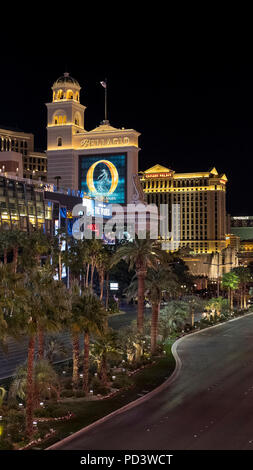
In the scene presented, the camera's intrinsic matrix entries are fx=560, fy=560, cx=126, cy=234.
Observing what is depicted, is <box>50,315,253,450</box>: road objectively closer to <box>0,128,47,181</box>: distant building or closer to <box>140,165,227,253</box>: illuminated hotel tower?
<box>140,165,227,253</box>: illuminated hotel tower

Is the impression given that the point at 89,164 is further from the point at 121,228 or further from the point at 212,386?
the point at 212,386

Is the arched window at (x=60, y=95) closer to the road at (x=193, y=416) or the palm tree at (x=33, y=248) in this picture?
the palm tree at (x=33, y=248)

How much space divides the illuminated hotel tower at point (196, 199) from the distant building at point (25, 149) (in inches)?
1514

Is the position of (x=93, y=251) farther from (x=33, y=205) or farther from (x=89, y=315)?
(x=89, y=315)

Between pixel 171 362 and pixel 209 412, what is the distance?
12.8 meters

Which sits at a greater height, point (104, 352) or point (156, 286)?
point (156, 286)

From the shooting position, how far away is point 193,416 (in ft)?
84.4

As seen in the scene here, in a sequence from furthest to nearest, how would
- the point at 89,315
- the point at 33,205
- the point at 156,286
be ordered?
the point at 33,205 → the point at 156,286 → the point at 89,315

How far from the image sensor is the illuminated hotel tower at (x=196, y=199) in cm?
18362

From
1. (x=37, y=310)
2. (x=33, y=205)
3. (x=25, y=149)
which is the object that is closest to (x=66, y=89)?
(x=33, y=205)

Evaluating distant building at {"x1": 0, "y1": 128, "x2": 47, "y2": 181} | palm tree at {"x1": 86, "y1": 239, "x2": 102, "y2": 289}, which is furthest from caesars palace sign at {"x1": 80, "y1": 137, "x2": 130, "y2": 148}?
distant building at {"x1": 0, "y1": 128, "x2": 47, "y2": 181}

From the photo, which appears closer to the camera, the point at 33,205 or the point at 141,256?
the point at 141,256

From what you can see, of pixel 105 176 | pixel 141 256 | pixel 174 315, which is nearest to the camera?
pixel 141 256

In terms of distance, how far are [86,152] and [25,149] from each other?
7666cm
